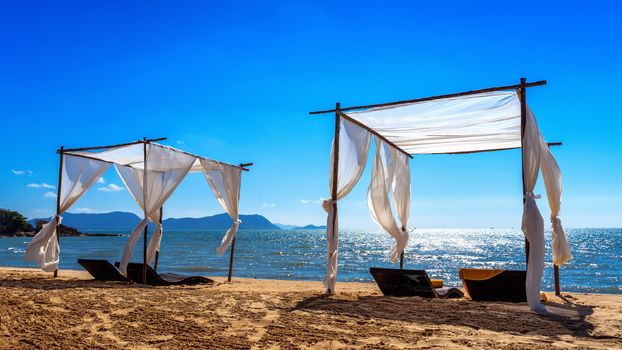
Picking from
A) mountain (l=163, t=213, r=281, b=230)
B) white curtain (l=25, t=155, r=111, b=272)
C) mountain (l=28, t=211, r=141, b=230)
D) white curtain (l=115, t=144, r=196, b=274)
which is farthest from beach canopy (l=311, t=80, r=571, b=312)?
mountain (l=28, t=211, r=141, b=230)

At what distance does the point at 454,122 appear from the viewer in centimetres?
571

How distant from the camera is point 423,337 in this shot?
3488 mm

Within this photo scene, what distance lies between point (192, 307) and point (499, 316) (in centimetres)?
290

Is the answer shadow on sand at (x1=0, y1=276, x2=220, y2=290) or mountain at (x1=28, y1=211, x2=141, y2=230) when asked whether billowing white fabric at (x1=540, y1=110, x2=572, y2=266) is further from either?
mountain at (x1=28, y1=211, x2=141, y2=230)

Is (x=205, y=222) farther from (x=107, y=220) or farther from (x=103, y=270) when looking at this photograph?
(x=103, y=270)

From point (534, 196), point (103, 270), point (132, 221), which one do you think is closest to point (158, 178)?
point (103, 270)

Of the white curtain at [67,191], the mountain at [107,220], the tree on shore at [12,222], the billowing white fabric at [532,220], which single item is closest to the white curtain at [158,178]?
the white curtain at [67,191]

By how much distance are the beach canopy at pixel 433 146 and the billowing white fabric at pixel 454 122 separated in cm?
1

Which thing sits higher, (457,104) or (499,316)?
(457,104)

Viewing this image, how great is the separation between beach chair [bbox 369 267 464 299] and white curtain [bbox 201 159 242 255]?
3292mm

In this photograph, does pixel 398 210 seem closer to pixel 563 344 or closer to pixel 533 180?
pixel 533 180

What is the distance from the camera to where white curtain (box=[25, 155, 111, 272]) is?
7680mm

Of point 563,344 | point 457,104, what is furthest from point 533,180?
point 563,344

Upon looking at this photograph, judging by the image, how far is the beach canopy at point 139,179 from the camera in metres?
7.35
